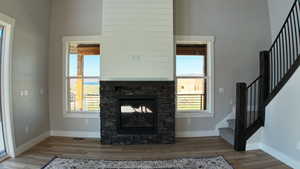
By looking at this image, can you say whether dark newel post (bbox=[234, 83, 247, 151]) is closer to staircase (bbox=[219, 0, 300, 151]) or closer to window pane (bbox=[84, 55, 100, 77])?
staircase (bbox=[219, 0, 300, 151])

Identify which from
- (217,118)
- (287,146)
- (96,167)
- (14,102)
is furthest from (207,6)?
(14,102)

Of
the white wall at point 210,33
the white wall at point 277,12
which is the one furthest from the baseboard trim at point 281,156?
the white wall at point 277,12

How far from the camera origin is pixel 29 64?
350 cm

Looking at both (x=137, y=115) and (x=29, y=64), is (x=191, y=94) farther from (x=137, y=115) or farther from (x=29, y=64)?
(x=29, y=64)

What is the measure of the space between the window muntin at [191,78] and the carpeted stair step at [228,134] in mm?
689

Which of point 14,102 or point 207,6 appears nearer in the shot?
point 14,102

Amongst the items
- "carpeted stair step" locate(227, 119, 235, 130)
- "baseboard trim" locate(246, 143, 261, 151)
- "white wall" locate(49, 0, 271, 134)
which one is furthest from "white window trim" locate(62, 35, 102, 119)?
"baseboard trim" locate(246, 143, 261, 151)

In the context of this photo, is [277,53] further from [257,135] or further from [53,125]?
[53,125]

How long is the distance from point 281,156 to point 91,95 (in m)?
4.33

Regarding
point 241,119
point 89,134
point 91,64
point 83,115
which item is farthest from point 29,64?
point 241,119

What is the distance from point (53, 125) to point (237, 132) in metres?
4.40

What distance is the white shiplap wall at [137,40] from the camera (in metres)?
3.74

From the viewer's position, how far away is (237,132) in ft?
11.0

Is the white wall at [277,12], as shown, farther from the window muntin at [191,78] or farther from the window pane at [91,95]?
the window pane at [91,95]
